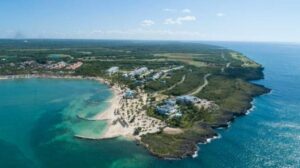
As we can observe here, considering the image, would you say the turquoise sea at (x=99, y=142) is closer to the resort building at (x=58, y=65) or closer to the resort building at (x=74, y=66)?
the resort building at (x=74, y=66)

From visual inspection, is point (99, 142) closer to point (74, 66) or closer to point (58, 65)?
point (74, 66)

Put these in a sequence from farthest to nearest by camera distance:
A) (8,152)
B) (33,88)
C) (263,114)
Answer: (33,88) → (263,114) → (8,152)

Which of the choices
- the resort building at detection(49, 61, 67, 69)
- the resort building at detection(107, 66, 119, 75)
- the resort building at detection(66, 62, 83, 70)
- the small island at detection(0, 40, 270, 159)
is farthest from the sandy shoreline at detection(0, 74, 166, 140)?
the resort building at detection(49, 61, 67, 69)

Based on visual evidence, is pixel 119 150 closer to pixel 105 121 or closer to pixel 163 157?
pixel 163 157

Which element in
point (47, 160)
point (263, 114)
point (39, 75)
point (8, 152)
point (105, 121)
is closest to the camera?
point (47, 160)

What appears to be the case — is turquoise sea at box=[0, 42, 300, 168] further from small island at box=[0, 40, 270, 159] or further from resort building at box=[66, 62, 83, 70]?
resort building at box=[66, 62, 83, 70]

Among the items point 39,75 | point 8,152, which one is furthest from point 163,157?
point 39,75

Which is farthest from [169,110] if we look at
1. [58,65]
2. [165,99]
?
[58,65]

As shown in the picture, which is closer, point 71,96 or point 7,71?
point 71,96
